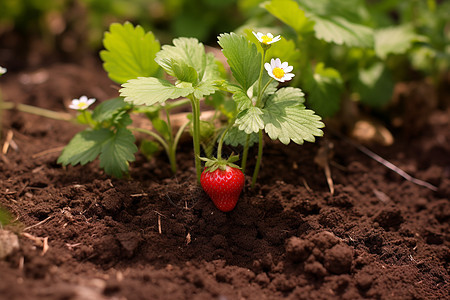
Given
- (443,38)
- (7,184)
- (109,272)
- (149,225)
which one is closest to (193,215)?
(149,225)

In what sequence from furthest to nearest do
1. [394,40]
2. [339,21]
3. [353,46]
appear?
[394,40] → [339,21] → [353,46]

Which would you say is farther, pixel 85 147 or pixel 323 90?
pixel 323 90

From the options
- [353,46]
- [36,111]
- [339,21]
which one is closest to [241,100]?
[353,46]

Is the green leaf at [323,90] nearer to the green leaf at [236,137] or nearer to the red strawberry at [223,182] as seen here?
the green leaf at [236,137]

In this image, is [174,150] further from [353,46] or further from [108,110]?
[353,46]

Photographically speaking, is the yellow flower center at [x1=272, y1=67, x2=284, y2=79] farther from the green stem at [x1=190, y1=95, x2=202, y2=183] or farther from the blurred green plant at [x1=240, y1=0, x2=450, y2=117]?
the green stem at [x1=190, y1=95, x2=202, y2=183]
